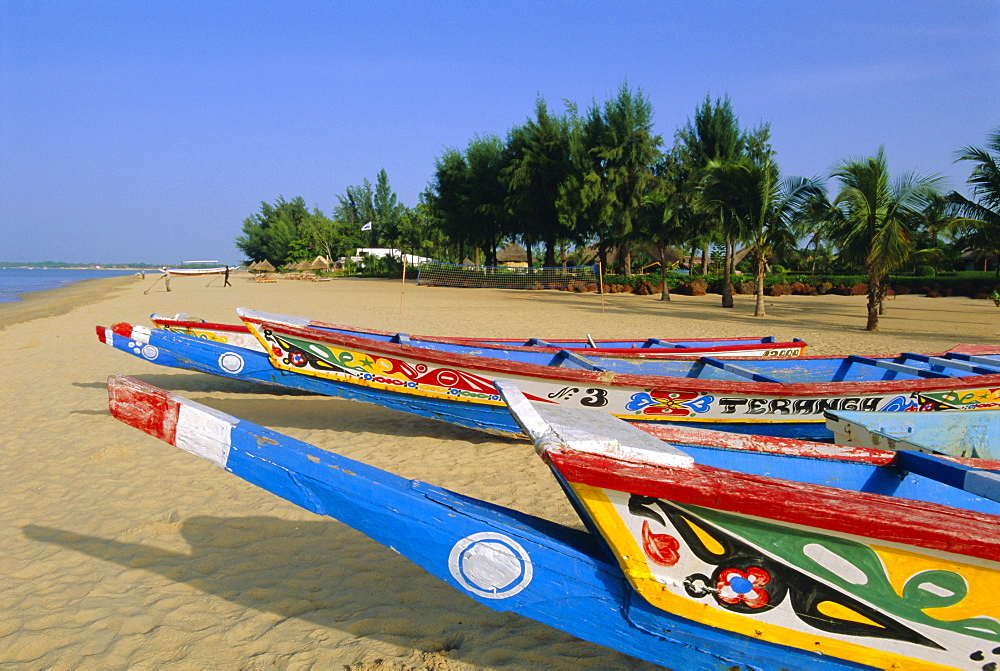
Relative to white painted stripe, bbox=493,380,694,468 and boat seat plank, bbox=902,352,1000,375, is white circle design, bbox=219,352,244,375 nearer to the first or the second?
white painted stripe, bbox=493,380,694,468

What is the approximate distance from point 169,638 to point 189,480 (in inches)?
80.6

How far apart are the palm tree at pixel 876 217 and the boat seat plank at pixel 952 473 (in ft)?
43.7

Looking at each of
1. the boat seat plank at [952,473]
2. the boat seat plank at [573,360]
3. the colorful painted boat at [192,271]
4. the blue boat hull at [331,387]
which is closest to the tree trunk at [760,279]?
the boat seat plank at [573,360]

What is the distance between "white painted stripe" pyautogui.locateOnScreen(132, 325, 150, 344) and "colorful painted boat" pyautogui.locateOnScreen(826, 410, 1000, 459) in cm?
647

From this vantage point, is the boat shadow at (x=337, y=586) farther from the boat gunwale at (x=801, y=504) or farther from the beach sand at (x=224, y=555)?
the boat gunwale at (x=801, y=504)

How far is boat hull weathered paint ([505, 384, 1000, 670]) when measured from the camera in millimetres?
1619

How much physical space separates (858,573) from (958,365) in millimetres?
5242

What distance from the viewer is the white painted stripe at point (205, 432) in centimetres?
207

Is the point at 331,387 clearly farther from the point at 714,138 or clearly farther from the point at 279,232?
the point at 279,232

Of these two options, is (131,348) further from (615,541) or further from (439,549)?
(615,541)

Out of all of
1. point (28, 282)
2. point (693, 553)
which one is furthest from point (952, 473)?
point (28, 282)

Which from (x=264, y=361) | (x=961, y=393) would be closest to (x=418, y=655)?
(x=264, y=361)

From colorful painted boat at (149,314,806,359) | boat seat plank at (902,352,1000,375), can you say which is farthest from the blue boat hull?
boat seat plank at (902,352,1000,375)

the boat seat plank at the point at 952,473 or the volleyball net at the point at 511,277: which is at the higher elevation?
the volleyball net at the point at 511,277
